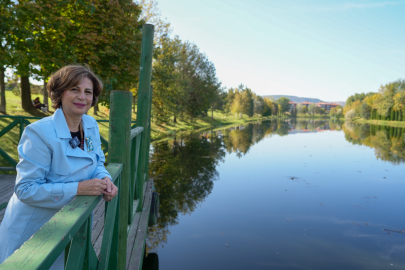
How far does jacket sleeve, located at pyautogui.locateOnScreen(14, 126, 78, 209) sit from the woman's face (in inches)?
12.4

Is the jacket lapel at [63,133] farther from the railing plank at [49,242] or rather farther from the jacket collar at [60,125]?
the railing plank at [49,242]

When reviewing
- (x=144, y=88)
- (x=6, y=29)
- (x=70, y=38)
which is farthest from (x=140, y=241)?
(x=70, y=38)

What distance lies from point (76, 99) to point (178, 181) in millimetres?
7784

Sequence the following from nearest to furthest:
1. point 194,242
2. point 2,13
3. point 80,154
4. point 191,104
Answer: point 80,154
point 194,242
point 2,13
point 191,104

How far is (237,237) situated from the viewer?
5867 millimetres

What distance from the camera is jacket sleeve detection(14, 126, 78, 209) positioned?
5.05ft

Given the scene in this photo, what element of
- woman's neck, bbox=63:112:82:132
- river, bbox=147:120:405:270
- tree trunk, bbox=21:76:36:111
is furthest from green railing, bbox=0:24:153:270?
tree trunk, bbox=21:76:36:111

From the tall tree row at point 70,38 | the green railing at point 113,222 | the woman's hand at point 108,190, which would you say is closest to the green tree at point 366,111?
the tall tree row at point 70,38

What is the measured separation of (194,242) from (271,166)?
26.0 ft

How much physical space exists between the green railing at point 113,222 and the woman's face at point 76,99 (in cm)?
51

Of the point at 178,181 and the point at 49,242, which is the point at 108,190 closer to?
the point at 49,242

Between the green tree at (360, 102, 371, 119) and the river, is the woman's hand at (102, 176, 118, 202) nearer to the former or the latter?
the river

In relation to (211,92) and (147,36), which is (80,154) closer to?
(147,36)

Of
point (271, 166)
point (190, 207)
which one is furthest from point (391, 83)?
point (190, 207)
